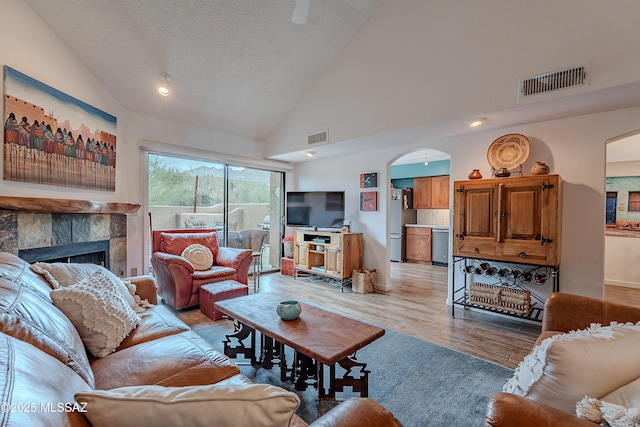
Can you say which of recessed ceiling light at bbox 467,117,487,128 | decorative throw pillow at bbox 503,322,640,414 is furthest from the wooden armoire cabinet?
decorative throw pillow at bbox 503,322,640,414

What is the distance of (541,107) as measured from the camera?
270 centimetres

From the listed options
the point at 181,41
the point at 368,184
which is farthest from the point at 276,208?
the point at 181,41

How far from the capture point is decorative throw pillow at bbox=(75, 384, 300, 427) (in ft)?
2.05

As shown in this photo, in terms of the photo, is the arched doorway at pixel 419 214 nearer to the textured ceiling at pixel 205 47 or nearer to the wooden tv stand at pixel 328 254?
the wooden tv stand at pixel 328 254

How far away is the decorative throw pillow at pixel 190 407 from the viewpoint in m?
0.63

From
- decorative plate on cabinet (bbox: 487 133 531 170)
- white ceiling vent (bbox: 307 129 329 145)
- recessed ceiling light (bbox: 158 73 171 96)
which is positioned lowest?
decorative plate on cabinet (bbox: 487 133 531 170)

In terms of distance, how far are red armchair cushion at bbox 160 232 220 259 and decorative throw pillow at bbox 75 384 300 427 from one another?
353 centimetres

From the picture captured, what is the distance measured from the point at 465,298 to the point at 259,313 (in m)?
2.67

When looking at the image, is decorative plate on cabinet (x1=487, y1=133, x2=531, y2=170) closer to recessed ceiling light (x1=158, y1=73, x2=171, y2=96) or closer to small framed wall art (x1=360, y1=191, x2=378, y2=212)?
small framed wall art (x1=360, y1=191, x2=378, y2=212)

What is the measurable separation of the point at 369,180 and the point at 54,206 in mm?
3930

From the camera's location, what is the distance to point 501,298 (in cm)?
313

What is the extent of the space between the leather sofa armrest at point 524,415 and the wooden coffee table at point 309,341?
0.73 m

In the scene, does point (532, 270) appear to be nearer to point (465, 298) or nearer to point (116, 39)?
point (465, 298)

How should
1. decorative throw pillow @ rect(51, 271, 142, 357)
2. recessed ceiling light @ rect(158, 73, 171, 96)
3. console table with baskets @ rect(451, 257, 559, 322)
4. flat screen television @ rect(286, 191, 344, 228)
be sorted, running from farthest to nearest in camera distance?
flat screen television @ rect(286, 191, 344, 228), recessed ceiling light @ rect(158, 73, 171, 96), console table with baskets @ rect(451, 257, 559, 322), decorative throw pillow @ rect(51, 271, 142, 357)
